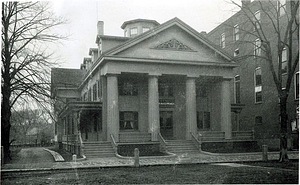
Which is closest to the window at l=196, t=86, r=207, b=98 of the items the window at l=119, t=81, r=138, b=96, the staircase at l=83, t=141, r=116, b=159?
the window at l=119, t=81, r=138, b=96

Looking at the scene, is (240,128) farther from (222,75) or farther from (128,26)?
(128,26)

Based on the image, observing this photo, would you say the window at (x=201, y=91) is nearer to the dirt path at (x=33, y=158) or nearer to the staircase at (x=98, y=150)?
the staircase at (x=98, y=150)

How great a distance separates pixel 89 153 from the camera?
22781 millimetres

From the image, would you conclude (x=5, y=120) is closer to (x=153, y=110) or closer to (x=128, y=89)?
(x=153, y=110)

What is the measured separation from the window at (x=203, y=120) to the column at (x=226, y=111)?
2.71 meters

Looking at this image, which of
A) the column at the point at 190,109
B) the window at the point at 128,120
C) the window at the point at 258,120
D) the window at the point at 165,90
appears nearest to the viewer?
the column at the point at 190,109

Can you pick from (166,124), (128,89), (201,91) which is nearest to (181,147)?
(166,124)

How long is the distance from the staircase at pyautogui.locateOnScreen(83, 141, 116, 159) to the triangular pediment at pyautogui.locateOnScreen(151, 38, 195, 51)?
28.3 feet

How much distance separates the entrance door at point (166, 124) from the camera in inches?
1175

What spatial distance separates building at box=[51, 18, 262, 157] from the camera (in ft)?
82.6

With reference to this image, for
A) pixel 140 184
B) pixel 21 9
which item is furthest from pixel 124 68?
pixel 140 184

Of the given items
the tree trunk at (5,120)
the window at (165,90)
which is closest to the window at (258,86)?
the window at (165,90)

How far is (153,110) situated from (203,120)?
6649mm

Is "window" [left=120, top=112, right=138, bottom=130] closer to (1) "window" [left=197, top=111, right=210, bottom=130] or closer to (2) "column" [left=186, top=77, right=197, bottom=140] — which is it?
(2) "column" [left=186, top=77, right=197, bottom=140]
